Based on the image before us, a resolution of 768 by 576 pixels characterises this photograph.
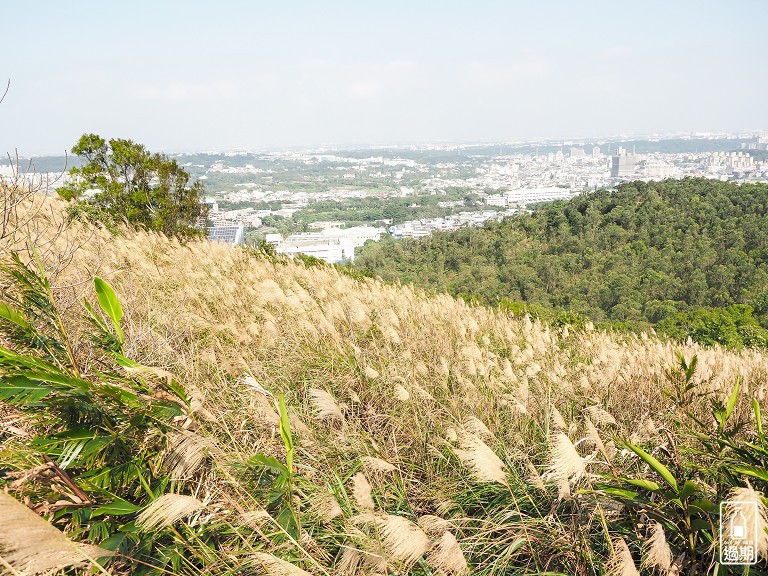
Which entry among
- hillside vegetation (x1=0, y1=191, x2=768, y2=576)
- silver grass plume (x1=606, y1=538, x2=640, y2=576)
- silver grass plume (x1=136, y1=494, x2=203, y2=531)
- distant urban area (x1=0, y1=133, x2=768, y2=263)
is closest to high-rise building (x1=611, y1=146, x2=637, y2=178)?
distant urban area (x1=0, y1=133, x2=768, y2=263)

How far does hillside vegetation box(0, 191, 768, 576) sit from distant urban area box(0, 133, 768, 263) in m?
→ 1.87

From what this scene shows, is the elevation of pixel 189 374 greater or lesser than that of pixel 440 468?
greater

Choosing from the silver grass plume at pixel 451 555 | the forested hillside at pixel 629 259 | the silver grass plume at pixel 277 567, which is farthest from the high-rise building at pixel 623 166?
the silver grass plume at pixel 277 567

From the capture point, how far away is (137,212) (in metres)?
10.7

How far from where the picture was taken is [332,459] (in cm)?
212

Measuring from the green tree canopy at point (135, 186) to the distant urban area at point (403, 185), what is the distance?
5.26ft

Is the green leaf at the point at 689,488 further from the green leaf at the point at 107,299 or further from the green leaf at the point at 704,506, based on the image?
the green leaf at the point at 107,299

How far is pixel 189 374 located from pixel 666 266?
26.3m

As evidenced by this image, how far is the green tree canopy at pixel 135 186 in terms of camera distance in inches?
426

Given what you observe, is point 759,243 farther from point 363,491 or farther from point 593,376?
point 363,491

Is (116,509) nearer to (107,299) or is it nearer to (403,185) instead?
(107,299)

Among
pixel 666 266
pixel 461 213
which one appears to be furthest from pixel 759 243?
pixel 461 213

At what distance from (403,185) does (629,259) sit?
61323 millimetres

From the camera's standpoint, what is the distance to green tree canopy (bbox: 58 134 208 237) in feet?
35.5
